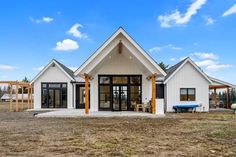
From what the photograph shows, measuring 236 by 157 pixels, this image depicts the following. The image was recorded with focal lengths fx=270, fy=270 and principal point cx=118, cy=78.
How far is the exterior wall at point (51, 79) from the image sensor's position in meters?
25.2

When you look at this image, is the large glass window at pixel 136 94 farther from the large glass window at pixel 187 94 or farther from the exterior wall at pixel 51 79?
the exterior wall at pixel 51 79

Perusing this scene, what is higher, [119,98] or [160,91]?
[160,91]

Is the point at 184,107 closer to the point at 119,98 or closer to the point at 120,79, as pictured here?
the point at 119,98

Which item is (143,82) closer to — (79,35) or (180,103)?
(180,103)

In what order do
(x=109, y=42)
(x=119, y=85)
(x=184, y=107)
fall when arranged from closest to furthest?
(x=109, y=42)
(x=119, y=85)
(x=184, y=107)

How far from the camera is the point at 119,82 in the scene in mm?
19281

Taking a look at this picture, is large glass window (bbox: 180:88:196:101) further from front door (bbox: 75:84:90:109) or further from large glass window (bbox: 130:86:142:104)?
front door (bbox: 75:84:90:109)

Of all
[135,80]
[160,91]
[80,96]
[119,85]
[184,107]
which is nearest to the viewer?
[119,85]

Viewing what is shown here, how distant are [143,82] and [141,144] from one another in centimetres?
1230

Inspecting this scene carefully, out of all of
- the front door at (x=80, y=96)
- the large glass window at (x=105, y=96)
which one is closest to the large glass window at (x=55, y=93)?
the front door at (x=80, y=96)

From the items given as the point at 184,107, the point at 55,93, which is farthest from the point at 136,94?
the point at 55,93

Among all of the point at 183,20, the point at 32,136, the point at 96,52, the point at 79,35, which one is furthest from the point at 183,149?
the point at 79,35

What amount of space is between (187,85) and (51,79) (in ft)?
40.6

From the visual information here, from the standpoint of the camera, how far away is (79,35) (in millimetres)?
26562
